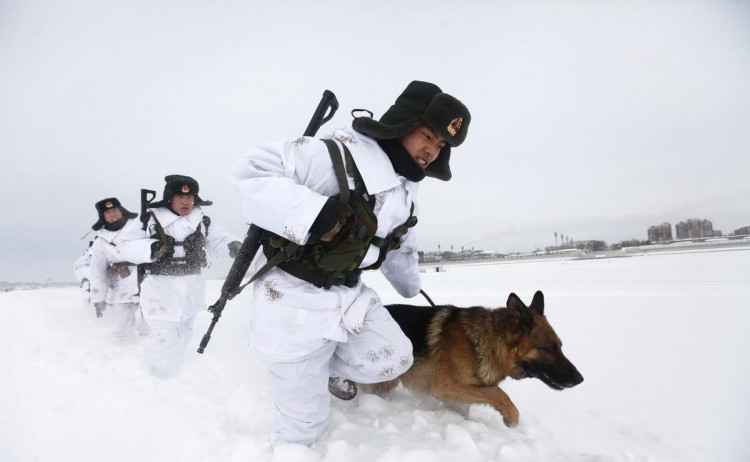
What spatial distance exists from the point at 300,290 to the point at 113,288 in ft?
20.9

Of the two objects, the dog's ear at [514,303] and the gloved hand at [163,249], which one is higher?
the gloved hand at [163,249]

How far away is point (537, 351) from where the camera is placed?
288 cm

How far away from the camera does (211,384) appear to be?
3.38m

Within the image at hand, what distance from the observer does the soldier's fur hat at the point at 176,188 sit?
487cm

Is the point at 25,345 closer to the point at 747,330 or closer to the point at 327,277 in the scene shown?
the point at 327,277

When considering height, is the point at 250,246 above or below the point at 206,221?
below

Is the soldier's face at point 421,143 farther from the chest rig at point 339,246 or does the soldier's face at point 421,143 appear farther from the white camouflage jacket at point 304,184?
the chest rig at point 339,246

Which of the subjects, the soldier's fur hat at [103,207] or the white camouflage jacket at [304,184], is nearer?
the white camouflage jacket at [304,184]

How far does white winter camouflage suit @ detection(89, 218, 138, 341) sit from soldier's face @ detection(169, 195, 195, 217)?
2457 millimetres

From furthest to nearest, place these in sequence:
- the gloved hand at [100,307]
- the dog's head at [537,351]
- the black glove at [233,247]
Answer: the gloved hand at [100,307] → the black glove at [233,247] → the dog's head at [537,351]

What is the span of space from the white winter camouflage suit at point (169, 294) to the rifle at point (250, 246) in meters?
1.75

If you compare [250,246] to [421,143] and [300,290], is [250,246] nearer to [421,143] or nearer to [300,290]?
[300,290]

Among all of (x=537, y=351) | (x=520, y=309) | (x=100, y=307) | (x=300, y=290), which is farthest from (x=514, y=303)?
(x=100, y=307)

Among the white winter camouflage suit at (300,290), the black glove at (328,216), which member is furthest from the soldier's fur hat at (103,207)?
the black glove at (328,216)
